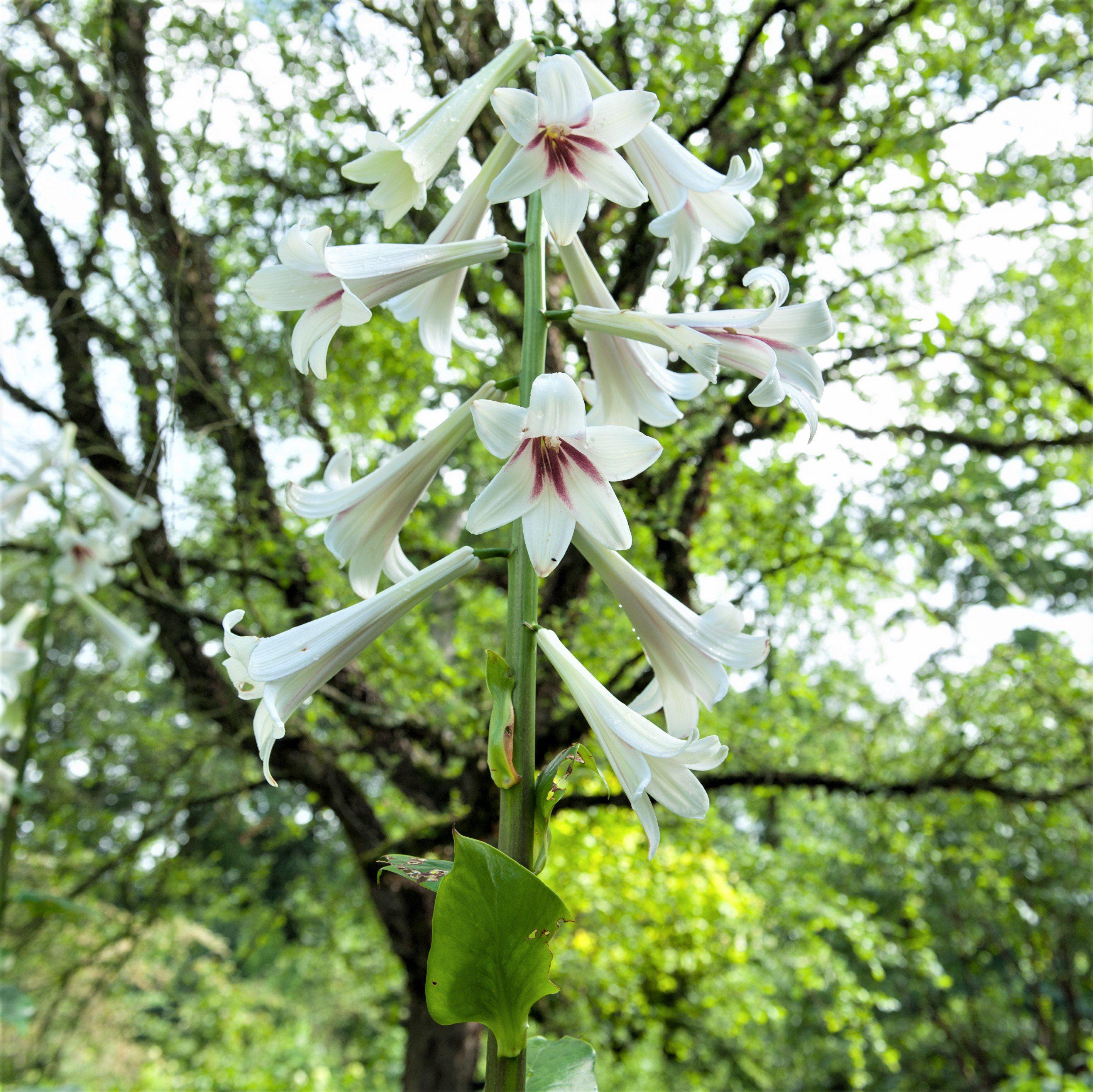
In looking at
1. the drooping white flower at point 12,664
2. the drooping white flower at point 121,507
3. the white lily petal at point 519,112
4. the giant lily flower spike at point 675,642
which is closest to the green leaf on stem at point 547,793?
the giant lily flower spike at point 675,642

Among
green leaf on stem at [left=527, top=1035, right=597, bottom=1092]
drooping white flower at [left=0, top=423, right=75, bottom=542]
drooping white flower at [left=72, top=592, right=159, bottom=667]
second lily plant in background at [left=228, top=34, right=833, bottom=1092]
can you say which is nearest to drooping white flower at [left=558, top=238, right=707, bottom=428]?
second lily plant in background at [left=228, top=34, right=833, bottom=1092]

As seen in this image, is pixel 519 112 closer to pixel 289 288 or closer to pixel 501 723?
pixel 289 288

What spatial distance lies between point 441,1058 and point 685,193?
3.96m

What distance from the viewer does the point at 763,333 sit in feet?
2.88

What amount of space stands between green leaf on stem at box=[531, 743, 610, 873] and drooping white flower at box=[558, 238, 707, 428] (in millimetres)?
396

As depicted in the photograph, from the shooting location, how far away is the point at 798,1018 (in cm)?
769

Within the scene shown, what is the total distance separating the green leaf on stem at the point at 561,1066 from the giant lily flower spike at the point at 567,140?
2.73 ft

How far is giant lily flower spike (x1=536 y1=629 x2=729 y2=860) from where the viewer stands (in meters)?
0.76

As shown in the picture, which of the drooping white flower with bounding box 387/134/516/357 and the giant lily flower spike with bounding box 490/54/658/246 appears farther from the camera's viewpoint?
the drooping white flower with bounding box 387/134/516/357

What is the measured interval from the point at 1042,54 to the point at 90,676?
5183mm

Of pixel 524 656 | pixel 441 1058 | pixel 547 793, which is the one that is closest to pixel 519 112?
pixel 524 656

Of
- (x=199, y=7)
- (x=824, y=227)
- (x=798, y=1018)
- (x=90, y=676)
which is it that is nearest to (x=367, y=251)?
(x=824, y=227)

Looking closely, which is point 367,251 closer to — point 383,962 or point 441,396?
point 441,396

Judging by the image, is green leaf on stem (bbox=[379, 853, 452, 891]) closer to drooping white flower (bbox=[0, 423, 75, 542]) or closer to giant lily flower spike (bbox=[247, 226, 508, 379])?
giant lily flower spike (bbox=[247, 226, 508, 379])
